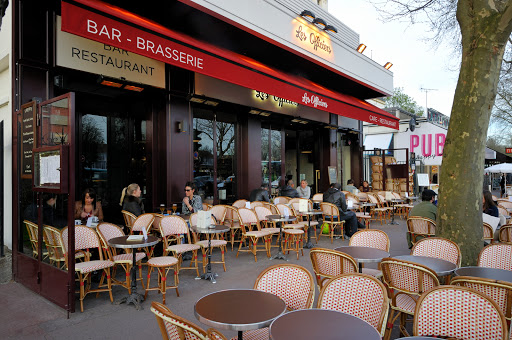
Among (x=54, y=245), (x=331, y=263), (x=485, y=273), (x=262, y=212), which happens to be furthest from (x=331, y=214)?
(x=54, y=245)

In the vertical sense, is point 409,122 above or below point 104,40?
above

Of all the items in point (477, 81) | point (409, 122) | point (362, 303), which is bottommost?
point (362, 303)

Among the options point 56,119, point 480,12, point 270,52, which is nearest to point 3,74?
point 56,119

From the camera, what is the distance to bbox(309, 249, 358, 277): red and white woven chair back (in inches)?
133

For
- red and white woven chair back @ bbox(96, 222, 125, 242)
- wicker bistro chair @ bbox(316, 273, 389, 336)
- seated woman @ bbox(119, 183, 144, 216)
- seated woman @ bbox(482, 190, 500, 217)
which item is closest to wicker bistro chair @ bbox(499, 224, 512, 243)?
seated woman @ bbox(482, 190, 500, 217)

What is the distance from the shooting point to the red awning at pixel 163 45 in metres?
4.26

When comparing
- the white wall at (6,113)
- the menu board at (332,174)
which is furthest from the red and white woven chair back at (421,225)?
the menu board at (332,174)

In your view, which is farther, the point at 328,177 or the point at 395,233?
the point at 328,177

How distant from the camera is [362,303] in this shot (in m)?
2.60

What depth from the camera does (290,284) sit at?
2.94m

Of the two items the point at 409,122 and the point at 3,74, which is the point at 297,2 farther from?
the point at 409,122

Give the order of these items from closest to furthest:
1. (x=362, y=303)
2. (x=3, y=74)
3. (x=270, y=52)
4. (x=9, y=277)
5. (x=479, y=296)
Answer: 1. (x=479, y=296)
2. (x=362, y=303)
3. (x=9, y=277)
4. (x=3, y=74)
5. (x=270, y=52)

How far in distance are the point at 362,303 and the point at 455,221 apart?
7.88 feet

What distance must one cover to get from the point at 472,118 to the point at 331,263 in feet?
8.26
